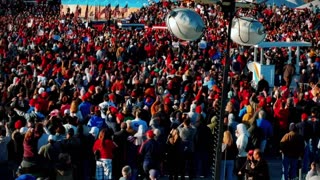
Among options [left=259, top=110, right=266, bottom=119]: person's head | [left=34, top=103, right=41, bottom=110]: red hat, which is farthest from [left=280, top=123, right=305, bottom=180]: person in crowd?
[left=34, top=103, right=41, bottom=110]: red hat

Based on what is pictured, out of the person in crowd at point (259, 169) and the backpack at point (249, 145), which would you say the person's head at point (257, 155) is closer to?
the person in crowd at point (259, 169)

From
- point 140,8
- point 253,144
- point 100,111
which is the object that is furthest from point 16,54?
point 140,8

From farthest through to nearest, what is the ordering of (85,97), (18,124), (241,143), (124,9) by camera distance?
(124,9), (85,97), (241,143), (18,124)

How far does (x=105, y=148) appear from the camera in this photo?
39.5 feet

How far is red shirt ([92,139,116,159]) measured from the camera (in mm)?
12039

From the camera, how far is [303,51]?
29953 millimetres

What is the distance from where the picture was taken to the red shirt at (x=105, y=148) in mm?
12039

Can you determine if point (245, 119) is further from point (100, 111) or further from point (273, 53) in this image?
point (273, 53)

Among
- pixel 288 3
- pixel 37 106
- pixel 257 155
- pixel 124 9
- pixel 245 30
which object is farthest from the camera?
pixel 124 9

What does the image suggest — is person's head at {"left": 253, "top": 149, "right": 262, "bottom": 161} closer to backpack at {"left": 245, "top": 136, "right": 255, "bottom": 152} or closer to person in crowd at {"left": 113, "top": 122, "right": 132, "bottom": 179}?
backpack at {"left": 245, "top": 136, "right": 255, "bottom": 152}

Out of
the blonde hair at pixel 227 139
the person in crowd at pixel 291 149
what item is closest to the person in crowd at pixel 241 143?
the blonde hair at pixel 227 139

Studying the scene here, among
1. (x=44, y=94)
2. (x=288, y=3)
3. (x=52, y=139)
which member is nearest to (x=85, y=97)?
(x=44, y=94)

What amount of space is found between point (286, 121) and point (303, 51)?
50.4 ft

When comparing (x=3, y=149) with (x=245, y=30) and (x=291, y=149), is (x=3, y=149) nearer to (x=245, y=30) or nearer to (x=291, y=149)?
(x=291, y=149)
